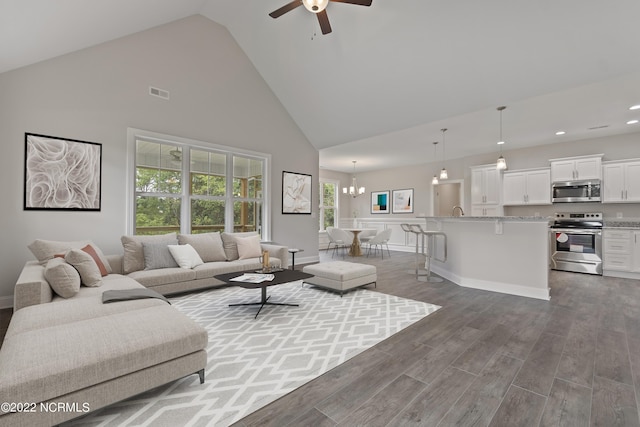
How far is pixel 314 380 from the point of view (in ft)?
6.19

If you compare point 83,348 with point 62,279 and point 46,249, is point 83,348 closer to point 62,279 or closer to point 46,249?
point 62,279

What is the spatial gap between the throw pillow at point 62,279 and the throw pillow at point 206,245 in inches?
70.0

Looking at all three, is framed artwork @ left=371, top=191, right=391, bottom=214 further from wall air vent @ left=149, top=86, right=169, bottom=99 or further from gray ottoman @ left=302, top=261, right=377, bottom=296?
wall air vent @ left=149, top=86, right=169, bottom=99

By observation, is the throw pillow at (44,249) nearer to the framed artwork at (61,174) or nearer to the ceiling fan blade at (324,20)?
→ the framed artwork at (61,174)

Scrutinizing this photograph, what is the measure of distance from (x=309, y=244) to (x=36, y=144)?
4.84 metres

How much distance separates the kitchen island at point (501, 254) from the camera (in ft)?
12.3

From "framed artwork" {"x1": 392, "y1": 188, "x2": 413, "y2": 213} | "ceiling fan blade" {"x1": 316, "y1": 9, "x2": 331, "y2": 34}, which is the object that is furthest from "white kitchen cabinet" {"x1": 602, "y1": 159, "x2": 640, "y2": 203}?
"ceiling fan blade" {"x1": 316, "y1": 9, "x2": 331, "y2": 34}

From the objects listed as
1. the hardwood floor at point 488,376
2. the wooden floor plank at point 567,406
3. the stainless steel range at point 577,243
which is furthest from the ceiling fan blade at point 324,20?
the stainless steel range at point 577,243

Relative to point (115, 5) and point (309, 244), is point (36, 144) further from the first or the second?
point (309, 244)

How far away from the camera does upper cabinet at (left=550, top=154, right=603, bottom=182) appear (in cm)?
564

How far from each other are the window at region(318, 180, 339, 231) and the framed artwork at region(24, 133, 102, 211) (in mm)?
7052

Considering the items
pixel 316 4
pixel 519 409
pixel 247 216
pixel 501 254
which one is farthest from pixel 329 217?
pixel 519 409

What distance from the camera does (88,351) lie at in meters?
1.41

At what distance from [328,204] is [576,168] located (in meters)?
6.90
